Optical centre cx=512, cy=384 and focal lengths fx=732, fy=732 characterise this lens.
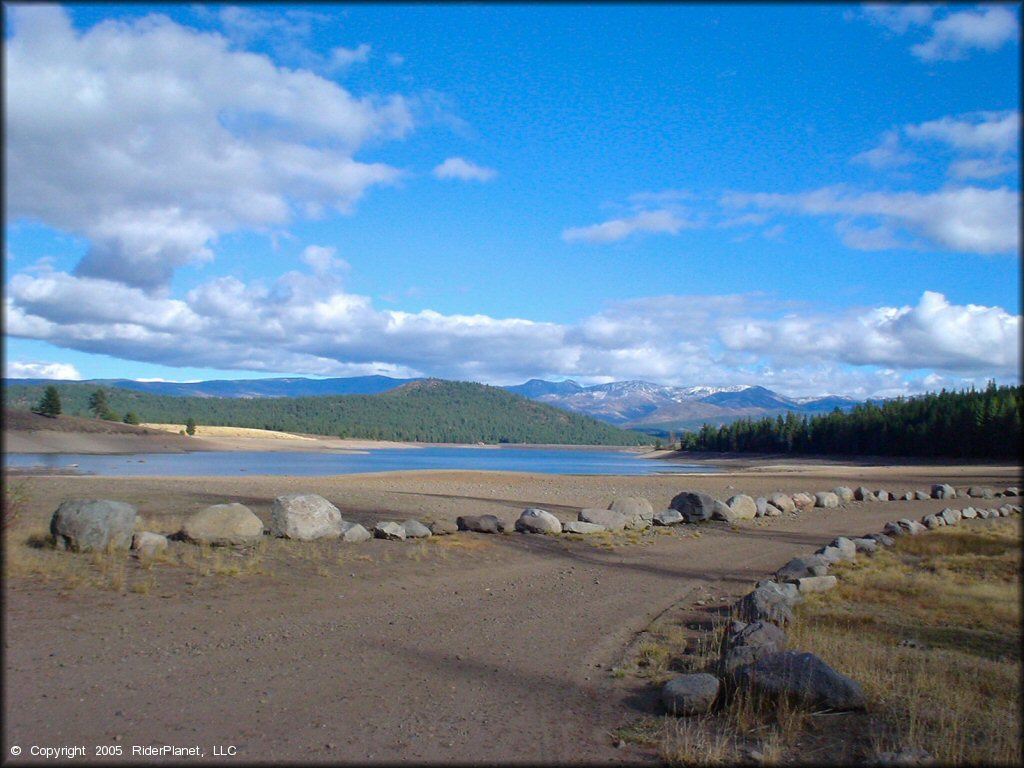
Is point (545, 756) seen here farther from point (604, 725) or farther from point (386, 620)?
point (386, 620)

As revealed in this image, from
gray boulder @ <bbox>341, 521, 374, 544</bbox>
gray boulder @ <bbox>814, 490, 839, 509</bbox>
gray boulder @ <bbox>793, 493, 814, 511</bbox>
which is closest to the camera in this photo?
gray boulder @ <bbox>341, 521, 374, 544</bbox>

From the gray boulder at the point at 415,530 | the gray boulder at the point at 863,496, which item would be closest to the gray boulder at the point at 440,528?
the gray boulder at the point at 415,530

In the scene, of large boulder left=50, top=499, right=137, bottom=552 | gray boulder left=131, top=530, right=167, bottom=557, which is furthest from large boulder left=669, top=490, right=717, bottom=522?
large boulder left=50, top=499, right=137, bottom=552

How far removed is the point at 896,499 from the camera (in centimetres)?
3206

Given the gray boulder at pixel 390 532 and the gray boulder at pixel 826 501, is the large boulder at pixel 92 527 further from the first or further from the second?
the gray boulder at pixel 826 501

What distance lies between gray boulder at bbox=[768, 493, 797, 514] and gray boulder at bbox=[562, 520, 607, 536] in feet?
33.5

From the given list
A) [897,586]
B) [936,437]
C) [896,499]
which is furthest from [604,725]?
[936,437]

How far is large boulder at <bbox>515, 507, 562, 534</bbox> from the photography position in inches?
713

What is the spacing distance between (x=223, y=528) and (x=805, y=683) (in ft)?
37.2

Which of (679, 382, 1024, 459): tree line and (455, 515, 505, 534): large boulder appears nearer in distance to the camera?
(455, 515, 505, 534): large boulder

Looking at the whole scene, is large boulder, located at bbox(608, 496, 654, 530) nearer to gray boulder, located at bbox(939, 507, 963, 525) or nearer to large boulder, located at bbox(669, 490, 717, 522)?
large boulder, located at bbox(669, 490, 717, 522)

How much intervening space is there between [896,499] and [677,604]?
82.1 feet

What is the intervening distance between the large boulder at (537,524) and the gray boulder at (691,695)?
1119 centimetres

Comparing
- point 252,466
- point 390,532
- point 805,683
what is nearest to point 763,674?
point 805,683
